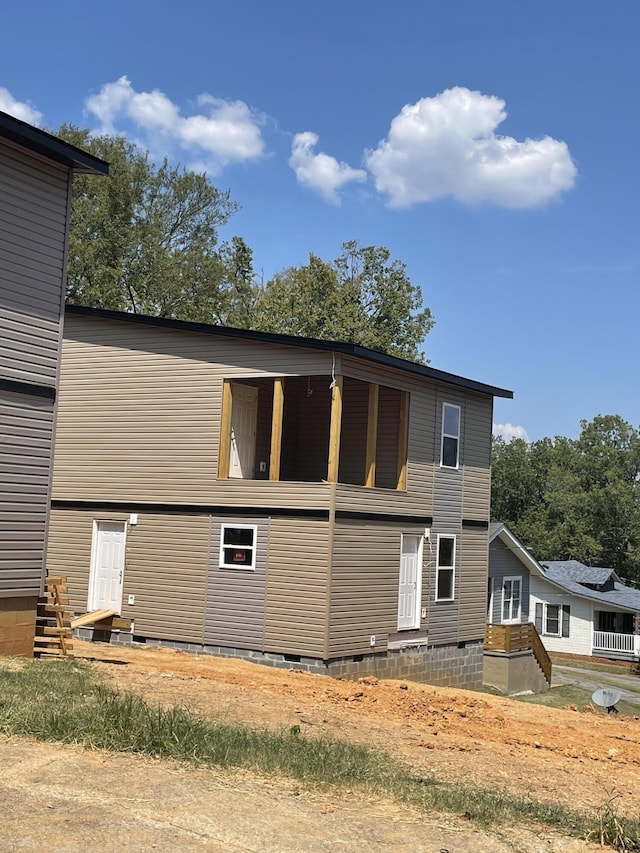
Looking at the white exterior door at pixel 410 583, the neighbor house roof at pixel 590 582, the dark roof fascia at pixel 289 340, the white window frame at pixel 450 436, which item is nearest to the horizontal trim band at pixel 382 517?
the white exterior door at pixel 410 583

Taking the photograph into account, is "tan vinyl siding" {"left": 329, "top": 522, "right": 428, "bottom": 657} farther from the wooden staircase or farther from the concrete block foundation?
the wooden staircase

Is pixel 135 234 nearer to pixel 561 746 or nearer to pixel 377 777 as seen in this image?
pixel 561 746

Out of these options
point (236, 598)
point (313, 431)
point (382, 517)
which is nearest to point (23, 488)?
point (236, 598)

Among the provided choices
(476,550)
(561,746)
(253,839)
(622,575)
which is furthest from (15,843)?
(622,575)

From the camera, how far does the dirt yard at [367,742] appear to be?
6.36m

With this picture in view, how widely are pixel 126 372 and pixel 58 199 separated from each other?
244 inches

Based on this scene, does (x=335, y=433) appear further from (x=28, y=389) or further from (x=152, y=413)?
(x=28, y=389)

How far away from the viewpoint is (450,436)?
2236 cm

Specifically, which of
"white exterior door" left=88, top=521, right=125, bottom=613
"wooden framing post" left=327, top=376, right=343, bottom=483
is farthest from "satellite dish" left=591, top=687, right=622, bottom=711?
"white exterior door" left=88, top=521, right=125, bottom=613

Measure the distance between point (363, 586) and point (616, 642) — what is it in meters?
29.7

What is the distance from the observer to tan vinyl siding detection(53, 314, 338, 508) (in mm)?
18953

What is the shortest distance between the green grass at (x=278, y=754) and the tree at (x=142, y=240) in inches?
1230

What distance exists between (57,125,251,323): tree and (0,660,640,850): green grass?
31230mm

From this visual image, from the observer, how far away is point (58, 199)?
14.8 m
